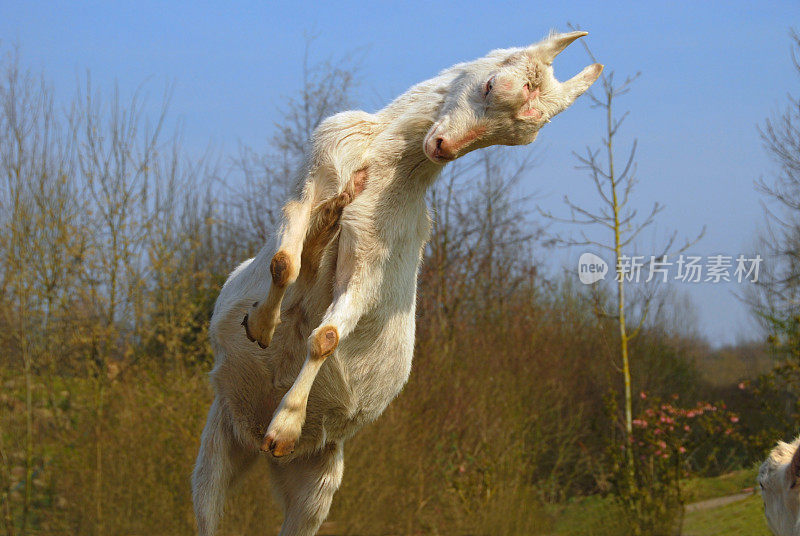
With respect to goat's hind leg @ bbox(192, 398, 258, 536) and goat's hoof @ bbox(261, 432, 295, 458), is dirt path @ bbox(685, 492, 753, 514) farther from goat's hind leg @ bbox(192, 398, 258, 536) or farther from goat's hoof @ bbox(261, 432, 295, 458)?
goat's hoof @ bbox(261, 432, 295, 458)

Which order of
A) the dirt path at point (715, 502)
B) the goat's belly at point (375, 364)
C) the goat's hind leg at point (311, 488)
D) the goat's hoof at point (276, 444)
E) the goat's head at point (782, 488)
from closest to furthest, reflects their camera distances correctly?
the goat's hoof at point (276, 444) < the goat's belly at point (375, 364) < the goat's head at point (782, 488) < the goat's hind leg at point (311, 488) < the dirt path at point (715, 502)

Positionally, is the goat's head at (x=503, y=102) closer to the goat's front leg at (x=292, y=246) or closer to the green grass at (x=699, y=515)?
the goat's front leg at (x=292, y=246)

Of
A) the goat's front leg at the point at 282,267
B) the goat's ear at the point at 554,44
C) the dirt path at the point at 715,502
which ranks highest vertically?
the goat's ear at the point at 554,44

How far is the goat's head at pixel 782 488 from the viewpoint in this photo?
339cm

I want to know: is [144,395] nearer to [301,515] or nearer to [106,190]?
[106,190]

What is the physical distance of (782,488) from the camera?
3518mm

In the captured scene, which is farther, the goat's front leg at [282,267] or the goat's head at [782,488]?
the goat's head at [782,488]

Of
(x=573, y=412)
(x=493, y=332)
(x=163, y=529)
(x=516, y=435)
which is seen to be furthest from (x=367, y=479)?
(x=573, y=412)

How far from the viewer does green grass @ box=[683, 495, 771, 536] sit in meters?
8.83

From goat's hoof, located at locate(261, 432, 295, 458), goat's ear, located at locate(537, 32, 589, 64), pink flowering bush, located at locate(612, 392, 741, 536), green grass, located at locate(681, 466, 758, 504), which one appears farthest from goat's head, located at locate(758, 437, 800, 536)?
green grass, located at locate(681, 466, 758, 504)

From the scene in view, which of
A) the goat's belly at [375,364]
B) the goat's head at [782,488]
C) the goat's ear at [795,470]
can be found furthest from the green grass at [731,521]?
the goat's belly at [375,364]

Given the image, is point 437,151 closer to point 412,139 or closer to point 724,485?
point 412,139

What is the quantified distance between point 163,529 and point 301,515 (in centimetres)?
506

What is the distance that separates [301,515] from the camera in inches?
145
